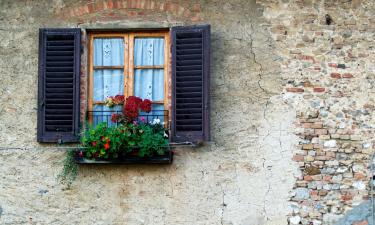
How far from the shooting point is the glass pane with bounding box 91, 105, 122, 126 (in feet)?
26.7

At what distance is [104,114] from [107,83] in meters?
0.37

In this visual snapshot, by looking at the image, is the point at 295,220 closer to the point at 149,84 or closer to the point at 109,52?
the point at 149,84

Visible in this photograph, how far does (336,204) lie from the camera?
7.71m

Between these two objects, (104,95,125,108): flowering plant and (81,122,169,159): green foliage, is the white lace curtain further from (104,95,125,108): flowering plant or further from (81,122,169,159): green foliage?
(81,122,169,159): green foliage

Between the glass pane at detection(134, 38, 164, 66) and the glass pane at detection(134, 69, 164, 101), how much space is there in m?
0.09

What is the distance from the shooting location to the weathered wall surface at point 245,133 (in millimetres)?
7801

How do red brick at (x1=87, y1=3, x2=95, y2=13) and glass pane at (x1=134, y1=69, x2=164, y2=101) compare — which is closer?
glass pane at (x1=134, y1=69, x2=164, y2=101)

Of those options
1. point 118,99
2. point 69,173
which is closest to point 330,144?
point 118,99

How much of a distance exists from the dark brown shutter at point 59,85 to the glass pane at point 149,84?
0.68 meters

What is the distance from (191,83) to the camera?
796 cm

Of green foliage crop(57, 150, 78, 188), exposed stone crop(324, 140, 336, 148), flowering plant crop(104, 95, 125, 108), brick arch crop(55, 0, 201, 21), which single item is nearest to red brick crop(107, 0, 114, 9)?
brick arch crop(55, 0, 201, 21)

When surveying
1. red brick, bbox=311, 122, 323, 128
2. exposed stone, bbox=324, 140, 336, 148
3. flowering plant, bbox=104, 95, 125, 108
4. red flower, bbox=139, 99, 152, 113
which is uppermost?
flowering plant, bbox=104, 95, 125, 108

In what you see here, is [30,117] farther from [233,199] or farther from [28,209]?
[233,199]

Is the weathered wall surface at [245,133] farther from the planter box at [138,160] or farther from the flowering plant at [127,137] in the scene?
the flowering plant at [127,137]
